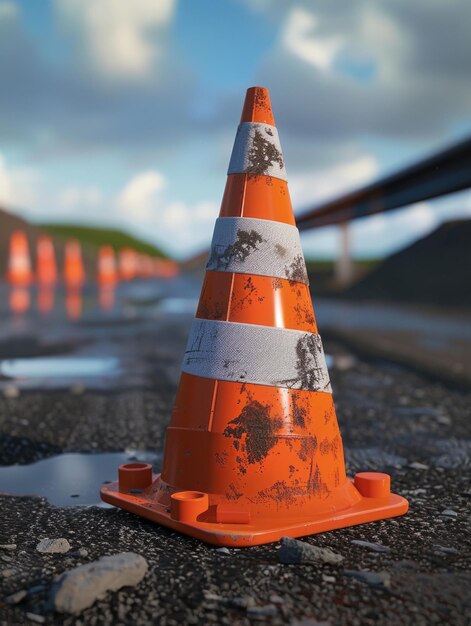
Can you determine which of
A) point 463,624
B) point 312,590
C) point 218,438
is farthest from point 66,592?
point 463,624

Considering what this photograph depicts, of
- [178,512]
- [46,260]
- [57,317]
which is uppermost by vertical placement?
[46,260]

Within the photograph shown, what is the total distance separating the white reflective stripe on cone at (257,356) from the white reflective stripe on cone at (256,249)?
0.24m

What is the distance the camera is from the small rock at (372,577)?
2246 millimetres

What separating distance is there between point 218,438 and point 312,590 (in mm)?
765

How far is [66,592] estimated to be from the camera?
2090 millimetres

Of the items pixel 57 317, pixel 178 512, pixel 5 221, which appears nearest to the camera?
pixel 178 512

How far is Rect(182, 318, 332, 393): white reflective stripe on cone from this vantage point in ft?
9.41

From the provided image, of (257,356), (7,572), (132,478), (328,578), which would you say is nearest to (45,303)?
(132,478)

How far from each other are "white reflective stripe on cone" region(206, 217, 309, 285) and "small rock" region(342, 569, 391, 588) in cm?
120

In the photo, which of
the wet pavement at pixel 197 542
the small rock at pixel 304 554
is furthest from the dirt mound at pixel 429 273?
the small rock at pixel 304 554

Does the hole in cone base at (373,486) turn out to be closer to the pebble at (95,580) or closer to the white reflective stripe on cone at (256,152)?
the pebble at (95,580)

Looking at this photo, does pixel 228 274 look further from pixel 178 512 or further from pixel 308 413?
pixel 178 512

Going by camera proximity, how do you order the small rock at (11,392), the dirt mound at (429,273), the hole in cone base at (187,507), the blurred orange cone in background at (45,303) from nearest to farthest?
the hole in cone base at (187,507) → the small rock at (11,392) → the blurred orange cone in background at (45,303) → the dirt mound at (429,273)

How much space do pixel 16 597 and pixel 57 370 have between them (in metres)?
4.86
